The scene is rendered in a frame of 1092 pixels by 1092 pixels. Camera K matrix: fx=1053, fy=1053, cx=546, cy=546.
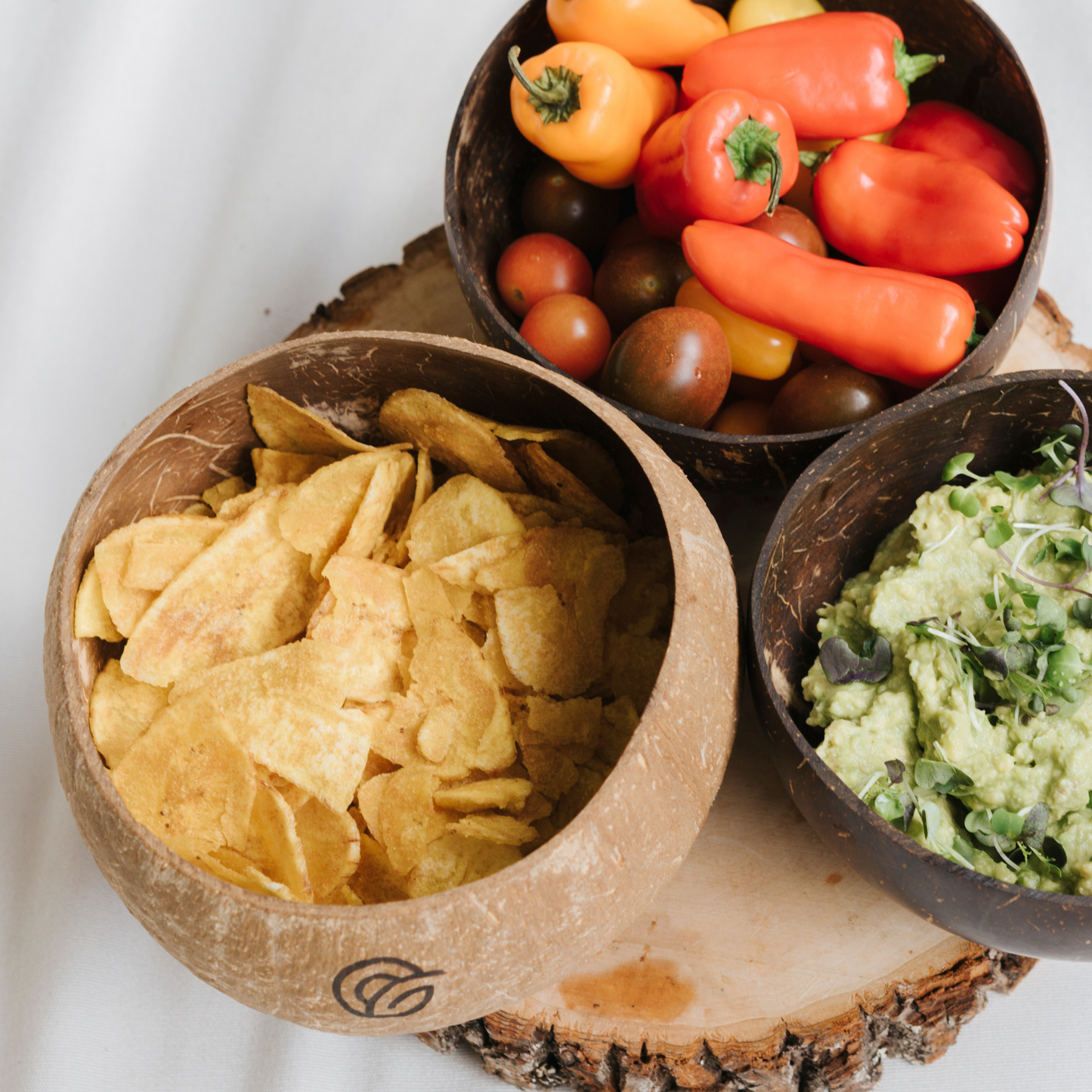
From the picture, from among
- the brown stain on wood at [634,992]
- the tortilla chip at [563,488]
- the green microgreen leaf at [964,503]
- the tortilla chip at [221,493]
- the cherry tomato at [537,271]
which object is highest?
the cherry tomato at [537,271]

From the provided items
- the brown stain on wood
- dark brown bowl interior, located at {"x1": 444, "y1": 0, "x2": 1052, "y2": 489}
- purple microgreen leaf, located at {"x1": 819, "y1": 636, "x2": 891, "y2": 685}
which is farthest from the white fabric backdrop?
purple microgreen leaf, located at {"x1": 819, "y1": 636, "x2": 891, "y2": 685}

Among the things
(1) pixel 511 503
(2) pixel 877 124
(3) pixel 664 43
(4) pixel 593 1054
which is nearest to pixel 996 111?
(2) pixel 877 124

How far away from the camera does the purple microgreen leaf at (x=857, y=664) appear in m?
1.18

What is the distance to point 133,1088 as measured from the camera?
1.62 meters

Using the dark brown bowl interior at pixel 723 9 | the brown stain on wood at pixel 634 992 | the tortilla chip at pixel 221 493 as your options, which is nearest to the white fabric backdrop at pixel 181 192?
the dark brown bowl interior at pixel 723 9

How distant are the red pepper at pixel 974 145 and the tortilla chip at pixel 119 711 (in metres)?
1.27

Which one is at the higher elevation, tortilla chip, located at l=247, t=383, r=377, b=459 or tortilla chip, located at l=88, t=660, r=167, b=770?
tortilla chip, located at l=247, t=383, r=377, b=459

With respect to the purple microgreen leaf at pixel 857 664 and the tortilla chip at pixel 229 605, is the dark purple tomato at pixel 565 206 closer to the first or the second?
the tortilla chip at pixel 229 605

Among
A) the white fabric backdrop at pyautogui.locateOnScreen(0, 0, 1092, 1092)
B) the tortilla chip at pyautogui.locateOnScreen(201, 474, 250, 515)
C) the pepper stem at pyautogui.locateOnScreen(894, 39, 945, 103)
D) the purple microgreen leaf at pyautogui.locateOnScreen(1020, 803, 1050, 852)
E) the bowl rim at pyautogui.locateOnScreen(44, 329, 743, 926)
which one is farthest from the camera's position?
the white fabric backdrop at pyautogui.locateOnScreen(0, 0, 1092, 1092)

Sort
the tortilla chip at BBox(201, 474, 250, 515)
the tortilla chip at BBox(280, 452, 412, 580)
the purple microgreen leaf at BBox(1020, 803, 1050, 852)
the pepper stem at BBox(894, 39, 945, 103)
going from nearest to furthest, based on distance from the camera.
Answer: the purple microgreen leaf at BBox(1020, 803, 1050, 852) < the tortilla chip at BBox(280, 452, 412, 580) < the tortilla chip at BBox(201, 474, 250, 515) < the pepper stem at BBox(894, 39, 945, 103)

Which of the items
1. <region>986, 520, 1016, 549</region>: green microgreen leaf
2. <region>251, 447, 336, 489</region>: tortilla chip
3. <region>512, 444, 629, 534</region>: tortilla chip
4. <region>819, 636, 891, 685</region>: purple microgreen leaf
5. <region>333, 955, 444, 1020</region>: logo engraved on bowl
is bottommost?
<region>333, 955, 444, 1020</region>: logo engraved on bowl

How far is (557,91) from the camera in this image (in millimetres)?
1434

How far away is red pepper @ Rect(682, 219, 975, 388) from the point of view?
52.6 inches

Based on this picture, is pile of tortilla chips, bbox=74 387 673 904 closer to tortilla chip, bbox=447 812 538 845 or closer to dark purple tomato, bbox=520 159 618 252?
tortilla chip, bbox=447 812 538 845
